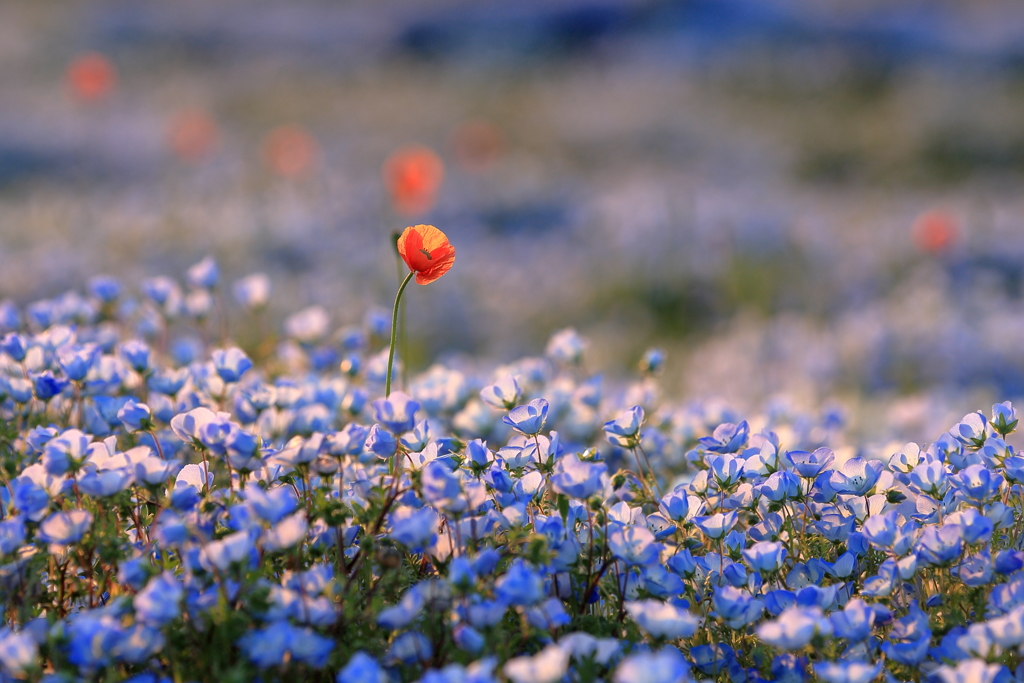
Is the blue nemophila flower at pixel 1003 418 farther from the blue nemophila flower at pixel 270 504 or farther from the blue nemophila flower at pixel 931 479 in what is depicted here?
the blue nemophila flower at pixel 270 504

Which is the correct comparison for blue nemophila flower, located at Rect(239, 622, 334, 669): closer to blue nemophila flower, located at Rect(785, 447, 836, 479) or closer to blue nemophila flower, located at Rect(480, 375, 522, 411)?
blue nemophila flower, located at Rect(480, 375, 522, 411)

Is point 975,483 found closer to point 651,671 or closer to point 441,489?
point 651,671

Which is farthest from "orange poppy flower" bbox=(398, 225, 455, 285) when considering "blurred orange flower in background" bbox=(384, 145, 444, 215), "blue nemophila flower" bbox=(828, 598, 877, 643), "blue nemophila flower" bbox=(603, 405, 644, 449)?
"blurred orange flower in background" bbox=(384, 145, 444, 215)

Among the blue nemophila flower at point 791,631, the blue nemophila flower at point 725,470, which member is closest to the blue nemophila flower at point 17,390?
the blue nemophila flower at point 725,470

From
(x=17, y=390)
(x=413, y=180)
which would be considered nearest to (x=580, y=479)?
(x=17, y=390)

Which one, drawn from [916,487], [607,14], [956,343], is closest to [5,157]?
[956,343]

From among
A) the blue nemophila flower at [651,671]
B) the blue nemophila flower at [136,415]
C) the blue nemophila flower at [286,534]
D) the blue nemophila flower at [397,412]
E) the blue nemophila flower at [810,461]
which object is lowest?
the blue nemophila flower at [651,671]

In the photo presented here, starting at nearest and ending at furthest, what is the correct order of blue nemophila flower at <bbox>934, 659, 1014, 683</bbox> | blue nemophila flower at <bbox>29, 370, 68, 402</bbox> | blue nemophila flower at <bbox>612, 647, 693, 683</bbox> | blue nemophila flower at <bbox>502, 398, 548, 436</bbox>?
blue nemophila flower at <bbox>612, 647, 693, 683</bbox> < blue nemophila flower at <bbox>934, 659, 1014, 683</bbox> < blue nemophila flower at <bbox>502, 398, 548, 436</bbox> < blue nemophila flower at <bbox>29, 370, 68, 402</bbox>
